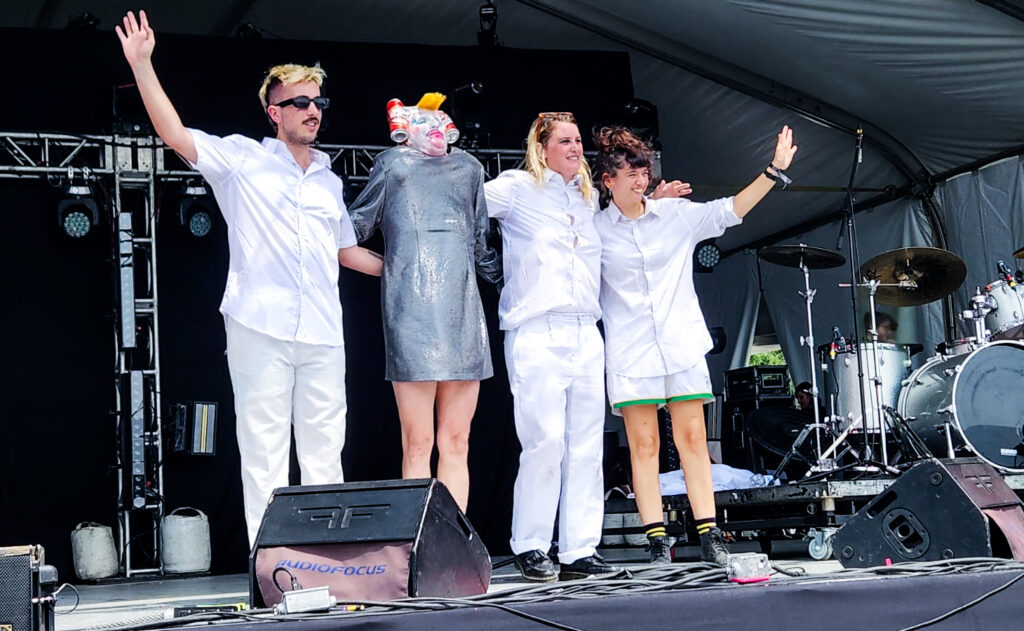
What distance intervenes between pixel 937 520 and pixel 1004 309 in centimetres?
409

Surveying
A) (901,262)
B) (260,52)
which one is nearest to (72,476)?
(260,52)

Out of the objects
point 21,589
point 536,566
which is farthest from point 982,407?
point 21,589

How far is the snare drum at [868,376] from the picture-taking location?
7.10 meters

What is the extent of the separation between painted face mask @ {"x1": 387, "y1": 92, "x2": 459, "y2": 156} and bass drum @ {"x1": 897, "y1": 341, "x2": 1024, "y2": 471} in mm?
3425

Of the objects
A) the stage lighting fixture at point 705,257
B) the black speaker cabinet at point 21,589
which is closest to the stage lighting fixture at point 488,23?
the stage lighting fixture at point 705,257

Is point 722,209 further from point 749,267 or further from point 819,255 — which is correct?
point 749,267

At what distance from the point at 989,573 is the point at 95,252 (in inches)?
242

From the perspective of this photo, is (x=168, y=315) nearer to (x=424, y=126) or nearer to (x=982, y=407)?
(x=424, y=126)

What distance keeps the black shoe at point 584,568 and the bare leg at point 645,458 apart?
0.31 m

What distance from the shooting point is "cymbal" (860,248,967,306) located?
23.7 feet

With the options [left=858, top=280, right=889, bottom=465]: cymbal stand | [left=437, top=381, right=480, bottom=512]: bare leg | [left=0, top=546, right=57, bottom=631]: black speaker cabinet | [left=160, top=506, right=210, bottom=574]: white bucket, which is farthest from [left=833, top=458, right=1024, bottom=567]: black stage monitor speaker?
[left=160, top=506, right=210, bottom=574]: white bucket

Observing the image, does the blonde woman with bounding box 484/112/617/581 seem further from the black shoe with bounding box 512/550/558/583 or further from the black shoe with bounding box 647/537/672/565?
the black shoe with bounding box 647/537/672/565

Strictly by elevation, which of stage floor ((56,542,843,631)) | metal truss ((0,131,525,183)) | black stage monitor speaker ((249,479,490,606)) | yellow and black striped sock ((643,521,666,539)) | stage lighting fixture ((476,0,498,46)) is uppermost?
stage lighting fixture ((476,0,498,46))

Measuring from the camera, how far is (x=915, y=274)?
735cm
